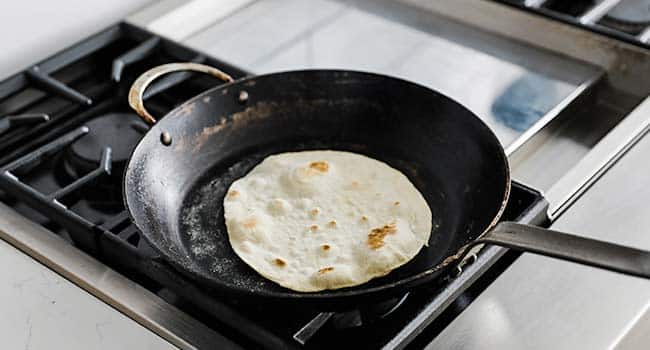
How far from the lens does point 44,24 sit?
1.25 m

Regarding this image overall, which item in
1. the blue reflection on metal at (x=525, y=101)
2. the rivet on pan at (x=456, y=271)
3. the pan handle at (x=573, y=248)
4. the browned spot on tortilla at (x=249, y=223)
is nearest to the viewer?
the pan handle at (x=573, y=248)

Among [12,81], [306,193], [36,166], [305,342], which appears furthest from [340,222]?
[12,81]

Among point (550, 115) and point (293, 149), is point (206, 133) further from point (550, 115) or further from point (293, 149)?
point (550, 115)

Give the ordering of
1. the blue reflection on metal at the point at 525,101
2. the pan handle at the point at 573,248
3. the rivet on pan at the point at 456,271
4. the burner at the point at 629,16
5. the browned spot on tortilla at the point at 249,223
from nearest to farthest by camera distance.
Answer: the pan handle at the point at 573,248
the rivet on pan at the point at 456,271
the browned spot on tortilla at the point at 249,223
the blue reflection on metal at the point at 525,101
the burner at the point at 629,16

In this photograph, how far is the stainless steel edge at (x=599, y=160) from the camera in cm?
96

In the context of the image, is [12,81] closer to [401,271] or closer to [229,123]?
[229,123]

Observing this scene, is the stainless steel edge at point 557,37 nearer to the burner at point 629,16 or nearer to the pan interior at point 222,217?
the burner at point 629,16

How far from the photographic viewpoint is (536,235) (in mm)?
734

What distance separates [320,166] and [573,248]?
0.36 m

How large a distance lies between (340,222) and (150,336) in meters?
0.23

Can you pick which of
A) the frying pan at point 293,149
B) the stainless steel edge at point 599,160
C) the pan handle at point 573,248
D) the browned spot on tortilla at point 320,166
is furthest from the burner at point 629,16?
the pan handle at point 573,248

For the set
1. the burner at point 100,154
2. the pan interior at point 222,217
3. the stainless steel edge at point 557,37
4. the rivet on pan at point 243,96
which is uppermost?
the stainless steel edge at point 557,37

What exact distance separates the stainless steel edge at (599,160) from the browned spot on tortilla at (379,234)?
172 millimetres

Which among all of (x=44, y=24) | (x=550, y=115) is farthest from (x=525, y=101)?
(x=44, y=24)
